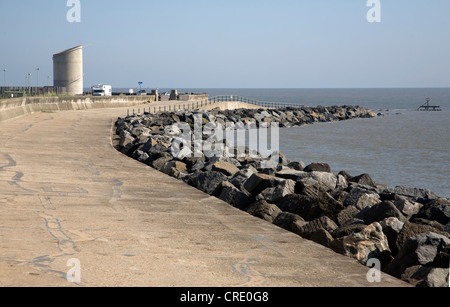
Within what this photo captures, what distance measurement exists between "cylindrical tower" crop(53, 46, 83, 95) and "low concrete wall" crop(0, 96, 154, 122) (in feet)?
25.8

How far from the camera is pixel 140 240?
21.0 ft

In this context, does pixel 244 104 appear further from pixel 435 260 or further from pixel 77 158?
pixel 435 260

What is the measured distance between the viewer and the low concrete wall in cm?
2536

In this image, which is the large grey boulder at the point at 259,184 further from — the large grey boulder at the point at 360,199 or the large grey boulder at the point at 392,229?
the large grey boulder at the point at 392,229

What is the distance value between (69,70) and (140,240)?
184 feet

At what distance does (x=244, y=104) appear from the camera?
6544cm

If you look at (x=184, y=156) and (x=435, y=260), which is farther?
(x=184, y=156)

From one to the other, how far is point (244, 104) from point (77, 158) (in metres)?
52.6

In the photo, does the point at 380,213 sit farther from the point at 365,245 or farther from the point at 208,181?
the point at 208,181

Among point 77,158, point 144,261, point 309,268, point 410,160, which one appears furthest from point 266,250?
point 410,160

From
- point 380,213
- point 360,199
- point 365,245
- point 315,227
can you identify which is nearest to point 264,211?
point 315,227

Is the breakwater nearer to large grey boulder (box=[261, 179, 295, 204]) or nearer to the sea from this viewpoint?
large grey boulder (box=[261, 179, 295, 204])

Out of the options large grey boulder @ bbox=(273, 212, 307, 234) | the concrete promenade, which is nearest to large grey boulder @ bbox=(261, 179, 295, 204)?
the concrete promenade
